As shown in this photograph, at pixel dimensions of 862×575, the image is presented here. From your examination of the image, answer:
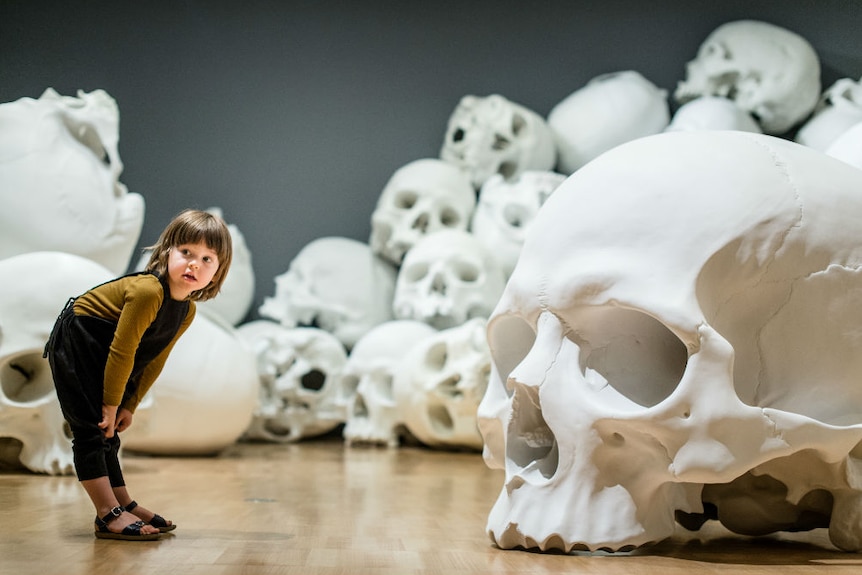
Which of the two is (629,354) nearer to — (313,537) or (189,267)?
(313,537)

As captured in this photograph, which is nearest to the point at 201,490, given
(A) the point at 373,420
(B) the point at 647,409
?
(B) the point at 647,409

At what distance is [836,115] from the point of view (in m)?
5.63

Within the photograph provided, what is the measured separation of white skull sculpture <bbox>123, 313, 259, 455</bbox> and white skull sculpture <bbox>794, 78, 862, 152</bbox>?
129 inches

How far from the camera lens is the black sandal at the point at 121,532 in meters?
2.12

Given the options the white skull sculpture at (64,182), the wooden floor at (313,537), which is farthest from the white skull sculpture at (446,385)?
the white skull sculpture at (64,182)

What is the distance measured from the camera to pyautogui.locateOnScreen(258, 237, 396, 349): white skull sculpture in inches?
246

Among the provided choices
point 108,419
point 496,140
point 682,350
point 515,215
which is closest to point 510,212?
point 515,215

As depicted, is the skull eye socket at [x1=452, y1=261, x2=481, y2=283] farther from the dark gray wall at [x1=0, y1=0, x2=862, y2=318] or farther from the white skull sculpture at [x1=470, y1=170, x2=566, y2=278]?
the dark gray wall at [x1=0, y1=0, x2=862, y2=318]

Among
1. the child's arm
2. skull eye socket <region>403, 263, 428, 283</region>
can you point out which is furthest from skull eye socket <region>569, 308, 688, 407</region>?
skull eye socket <region>403, 263, 428, 283</region>

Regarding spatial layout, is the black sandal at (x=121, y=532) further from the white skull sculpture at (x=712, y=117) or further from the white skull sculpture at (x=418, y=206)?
the white skull sculpture at (x=712, y=117)

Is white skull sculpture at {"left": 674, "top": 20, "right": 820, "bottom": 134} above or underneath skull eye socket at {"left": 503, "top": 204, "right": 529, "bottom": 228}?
above

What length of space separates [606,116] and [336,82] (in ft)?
5.64

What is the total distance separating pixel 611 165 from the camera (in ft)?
7.43

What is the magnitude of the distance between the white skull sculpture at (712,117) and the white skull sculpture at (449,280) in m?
1.31
